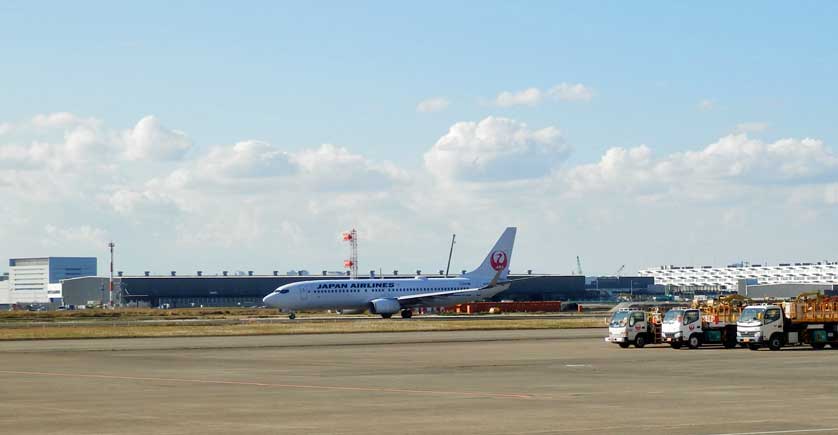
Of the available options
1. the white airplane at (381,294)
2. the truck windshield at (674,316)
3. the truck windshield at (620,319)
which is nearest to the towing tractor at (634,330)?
the truck windshield at (620,319)

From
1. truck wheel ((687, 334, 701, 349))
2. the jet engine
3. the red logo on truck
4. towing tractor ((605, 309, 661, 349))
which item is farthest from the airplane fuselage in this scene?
truck wheel ((687, 334, 701, 349))

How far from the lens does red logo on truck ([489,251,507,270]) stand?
13475 centimetres

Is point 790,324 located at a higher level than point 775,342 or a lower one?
higher

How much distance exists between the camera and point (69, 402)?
107ft

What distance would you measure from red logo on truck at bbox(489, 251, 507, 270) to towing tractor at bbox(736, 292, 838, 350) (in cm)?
7735

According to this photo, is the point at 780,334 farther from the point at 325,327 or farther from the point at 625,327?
the point at 325,327

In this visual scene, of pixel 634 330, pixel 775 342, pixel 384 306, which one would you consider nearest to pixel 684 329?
pixel 634 330

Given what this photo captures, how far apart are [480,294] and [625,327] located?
65.7m

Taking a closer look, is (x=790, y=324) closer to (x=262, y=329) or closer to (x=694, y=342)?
(x=694, y=342)

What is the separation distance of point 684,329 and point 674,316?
3.19 ft

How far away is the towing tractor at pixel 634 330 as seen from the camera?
199 ft

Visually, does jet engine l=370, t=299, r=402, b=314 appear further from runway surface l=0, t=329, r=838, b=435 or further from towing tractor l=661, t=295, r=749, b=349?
towing tractor l=661, t=295, r=749, b=349

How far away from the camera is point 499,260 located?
135m

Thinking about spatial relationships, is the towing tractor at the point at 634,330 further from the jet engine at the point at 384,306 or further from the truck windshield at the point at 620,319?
the jet engine at the point at 384,306
